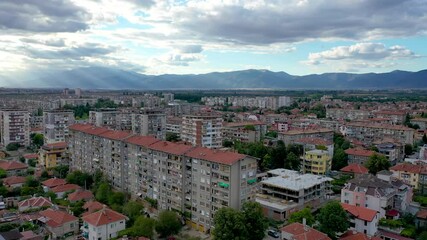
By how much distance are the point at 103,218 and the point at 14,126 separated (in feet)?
95.5

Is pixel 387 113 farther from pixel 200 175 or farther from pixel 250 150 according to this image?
pixel 200 175

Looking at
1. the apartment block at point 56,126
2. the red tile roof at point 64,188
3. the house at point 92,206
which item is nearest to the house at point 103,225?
the house at point 92,206

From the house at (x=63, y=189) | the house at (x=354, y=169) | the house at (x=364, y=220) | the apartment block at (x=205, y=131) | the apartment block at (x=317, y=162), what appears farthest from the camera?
the apartment block at (x=205, y=131)

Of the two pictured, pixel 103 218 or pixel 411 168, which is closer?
pixel 103 218

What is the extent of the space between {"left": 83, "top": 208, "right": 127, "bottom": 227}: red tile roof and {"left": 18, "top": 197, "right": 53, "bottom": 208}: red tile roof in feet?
14.9

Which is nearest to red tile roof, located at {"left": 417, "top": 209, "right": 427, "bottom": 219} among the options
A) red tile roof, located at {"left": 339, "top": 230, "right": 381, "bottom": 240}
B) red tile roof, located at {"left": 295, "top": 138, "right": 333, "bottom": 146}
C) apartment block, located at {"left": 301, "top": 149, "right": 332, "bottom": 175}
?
red tile roof, located at {"left": 339, "top": 230, "right": 381, "bottom": 240}

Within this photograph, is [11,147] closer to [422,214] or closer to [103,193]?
[103,193]

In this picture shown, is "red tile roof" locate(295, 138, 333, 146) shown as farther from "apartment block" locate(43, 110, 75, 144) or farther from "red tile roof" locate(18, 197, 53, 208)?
"apartment block" locate(43, 110, 75, 144)

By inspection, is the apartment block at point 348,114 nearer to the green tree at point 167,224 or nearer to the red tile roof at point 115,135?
the red tile roof at point 115,135

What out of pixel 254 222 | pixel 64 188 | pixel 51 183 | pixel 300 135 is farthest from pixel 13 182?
pixel 300 135

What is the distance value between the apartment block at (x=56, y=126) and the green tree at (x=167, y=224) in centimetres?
2317

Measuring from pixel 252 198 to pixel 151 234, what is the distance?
5349 millimetres

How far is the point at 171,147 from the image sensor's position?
68.4 ft

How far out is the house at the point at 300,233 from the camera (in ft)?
49.5
